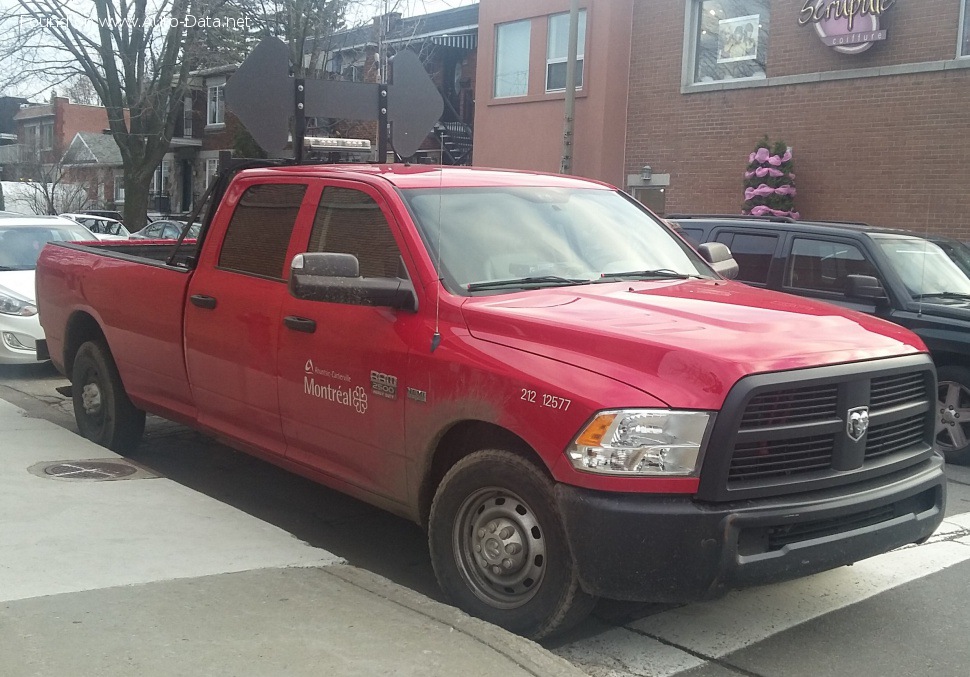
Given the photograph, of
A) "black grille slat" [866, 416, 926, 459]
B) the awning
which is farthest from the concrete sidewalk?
the awning

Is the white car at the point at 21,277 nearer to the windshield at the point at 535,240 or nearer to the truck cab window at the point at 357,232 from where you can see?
the truck cab window at the point at 357,232

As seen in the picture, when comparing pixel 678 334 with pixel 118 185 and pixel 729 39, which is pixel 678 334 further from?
pixel 118 185

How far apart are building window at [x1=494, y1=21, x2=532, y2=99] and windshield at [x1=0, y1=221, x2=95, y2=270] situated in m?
14.1

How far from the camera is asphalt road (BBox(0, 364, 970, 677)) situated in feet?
13.4

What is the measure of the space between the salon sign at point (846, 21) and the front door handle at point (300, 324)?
15031mm

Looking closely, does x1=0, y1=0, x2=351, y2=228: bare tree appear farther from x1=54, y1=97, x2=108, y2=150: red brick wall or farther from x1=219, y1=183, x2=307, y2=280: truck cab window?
x1=54, y1=97, x2=108, y2=150: red brick wall

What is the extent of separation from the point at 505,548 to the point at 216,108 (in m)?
44.7

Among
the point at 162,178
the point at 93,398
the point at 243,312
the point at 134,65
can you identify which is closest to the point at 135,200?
the point at 134,65

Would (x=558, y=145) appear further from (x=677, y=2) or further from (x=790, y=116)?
(x=790, y=116)

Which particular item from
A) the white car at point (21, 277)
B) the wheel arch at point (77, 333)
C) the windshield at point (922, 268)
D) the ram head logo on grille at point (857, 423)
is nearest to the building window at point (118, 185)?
the white car at point (21, 277)

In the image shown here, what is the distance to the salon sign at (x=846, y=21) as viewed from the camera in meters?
17.4

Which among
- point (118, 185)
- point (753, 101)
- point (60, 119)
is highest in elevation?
point (60, 119)

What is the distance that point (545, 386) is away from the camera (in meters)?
3.93

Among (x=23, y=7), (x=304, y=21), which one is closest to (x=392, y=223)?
(x=304, y=21)
